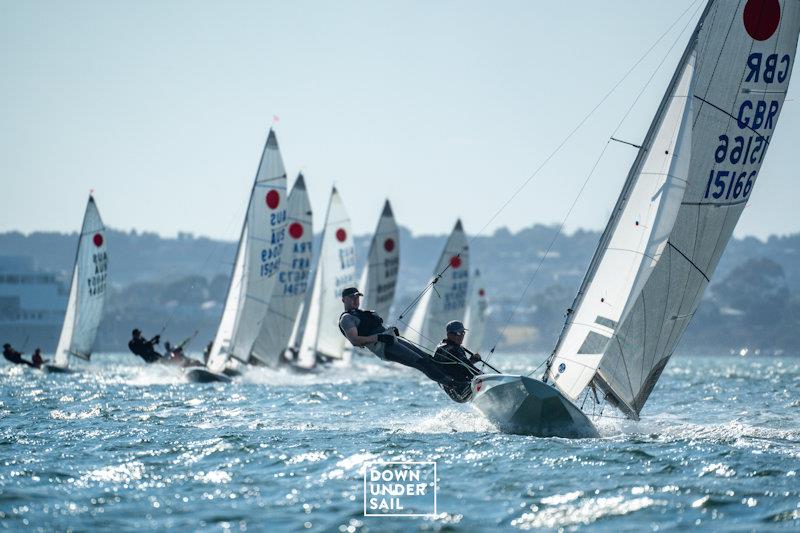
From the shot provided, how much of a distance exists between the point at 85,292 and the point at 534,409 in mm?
29010

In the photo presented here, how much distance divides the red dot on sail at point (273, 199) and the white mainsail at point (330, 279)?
30.7ft

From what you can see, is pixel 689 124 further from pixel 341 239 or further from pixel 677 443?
pixel 341 239

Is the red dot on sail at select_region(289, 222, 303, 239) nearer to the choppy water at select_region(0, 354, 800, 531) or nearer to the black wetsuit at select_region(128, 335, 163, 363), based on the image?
the black wetsuit at select_region(128, 335, 163, 363)

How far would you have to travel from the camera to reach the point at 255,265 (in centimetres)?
3195

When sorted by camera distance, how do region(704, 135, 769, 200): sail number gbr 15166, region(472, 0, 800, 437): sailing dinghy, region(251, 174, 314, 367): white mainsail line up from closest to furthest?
region(472, 0, 800, 437): sailing dinghy, region(704, 135, 769, 200): sail number gbr 15166, region(251, 174, 314, 367): white mainsail

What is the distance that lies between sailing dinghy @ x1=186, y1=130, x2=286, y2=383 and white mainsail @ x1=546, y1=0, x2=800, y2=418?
689 inches

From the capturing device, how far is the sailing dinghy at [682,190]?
1488 centimetres

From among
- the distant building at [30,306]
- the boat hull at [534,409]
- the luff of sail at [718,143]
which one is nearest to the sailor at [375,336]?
the boat hull at [534,409]

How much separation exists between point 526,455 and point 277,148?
71.9 ft

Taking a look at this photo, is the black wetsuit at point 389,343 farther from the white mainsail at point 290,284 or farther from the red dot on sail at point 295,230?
the red dot on sail at point 295,230

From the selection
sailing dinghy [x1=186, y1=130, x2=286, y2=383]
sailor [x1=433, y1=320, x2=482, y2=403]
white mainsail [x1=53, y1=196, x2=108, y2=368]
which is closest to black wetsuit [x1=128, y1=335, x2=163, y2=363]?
sailing dinghy [x1=186, y1=130, x2=286, y2=383]

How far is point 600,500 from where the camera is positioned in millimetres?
9906

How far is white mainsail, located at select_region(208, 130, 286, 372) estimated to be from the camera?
31.9 meters

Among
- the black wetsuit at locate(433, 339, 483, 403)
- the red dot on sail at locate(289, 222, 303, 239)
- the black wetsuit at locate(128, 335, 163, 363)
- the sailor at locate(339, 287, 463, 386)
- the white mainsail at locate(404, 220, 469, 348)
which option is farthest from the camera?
the white mainsail at locate(404, 220, 469, 348)
